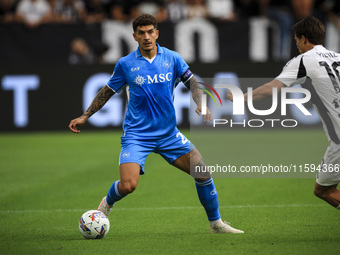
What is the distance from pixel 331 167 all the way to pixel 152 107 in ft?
6.18

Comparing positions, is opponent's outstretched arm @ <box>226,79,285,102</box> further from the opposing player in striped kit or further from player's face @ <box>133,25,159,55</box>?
player's face @ <box>133,25,159,55</box>

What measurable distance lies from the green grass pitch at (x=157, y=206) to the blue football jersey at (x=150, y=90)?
1125 mm

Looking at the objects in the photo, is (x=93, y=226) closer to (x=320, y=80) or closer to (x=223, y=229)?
(x=223, y=229)

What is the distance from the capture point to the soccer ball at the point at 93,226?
21.7ft

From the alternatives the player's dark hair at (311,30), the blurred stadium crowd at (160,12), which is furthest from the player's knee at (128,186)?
the blurred stadium crowd at (160,12)

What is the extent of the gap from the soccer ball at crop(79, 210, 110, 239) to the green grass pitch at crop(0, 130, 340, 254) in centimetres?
9

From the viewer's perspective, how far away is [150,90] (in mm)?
6684

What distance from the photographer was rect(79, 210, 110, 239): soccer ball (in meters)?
6.61

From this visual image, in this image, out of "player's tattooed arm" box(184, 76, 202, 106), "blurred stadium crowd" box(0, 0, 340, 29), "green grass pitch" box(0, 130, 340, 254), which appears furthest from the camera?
"blurred stadium crowd" box(0, 0, 340, 29)

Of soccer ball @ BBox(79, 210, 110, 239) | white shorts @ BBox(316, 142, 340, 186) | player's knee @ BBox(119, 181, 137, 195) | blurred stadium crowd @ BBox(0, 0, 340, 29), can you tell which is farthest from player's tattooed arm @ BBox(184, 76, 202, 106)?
blurred stadium crowd @ BBox(0, 0, 340, 29)

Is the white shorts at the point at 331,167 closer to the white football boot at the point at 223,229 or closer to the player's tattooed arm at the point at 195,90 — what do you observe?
the white football boot at the point at 223,229


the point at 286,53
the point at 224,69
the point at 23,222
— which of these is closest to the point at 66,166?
the point at 23,222

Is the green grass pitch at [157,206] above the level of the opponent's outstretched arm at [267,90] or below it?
below

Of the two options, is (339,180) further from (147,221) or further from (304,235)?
(147,221)
